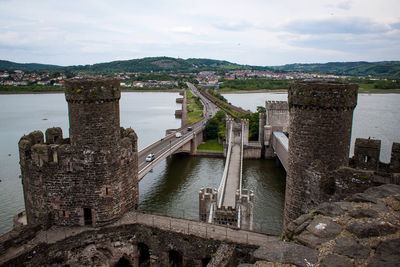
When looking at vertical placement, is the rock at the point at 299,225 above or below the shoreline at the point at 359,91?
above

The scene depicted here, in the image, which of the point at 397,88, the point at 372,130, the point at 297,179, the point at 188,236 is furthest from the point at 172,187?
the point at 397,88

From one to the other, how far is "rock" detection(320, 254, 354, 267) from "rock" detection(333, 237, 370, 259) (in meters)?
0.13

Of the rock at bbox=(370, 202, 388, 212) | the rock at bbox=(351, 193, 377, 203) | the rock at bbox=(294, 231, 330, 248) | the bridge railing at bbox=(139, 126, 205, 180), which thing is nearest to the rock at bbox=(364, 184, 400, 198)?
the rock at bbox=(351, 193, 377, 203)

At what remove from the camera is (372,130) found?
45.1 meters

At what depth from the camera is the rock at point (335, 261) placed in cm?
410

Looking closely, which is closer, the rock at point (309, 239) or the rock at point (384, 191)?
the rock at point (309, 239)

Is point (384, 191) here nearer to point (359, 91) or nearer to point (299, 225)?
point (299, 225)

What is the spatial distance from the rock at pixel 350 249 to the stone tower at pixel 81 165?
789 centimetres

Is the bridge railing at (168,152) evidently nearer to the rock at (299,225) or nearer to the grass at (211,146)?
the grass at (211,146)

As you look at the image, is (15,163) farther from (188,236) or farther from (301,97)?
(301,97)

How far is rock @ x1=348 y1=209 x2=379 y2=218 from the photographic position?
5.37 meters

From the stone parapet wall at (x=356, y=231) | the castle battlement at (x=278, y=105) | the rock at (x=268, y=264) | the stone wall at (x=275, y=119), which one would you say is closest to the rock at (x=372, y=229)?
the stone parapet wall at (x=356, y=231)

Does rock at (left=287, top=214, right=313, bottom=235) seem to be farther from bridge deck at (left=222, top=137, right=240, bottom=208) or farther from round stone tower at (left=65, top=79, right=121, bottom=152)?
bridge deck at (left=222, top=137, right=240, bottom=208)

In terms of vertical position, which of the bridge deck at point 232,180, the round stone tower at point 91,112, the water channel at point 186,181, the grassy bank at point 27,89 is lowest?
the water channel at point 186,181
